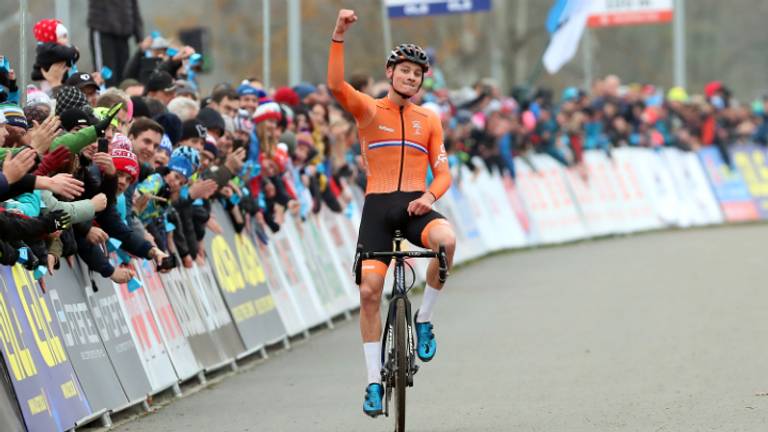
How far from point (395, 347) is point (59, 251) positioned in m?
2.16

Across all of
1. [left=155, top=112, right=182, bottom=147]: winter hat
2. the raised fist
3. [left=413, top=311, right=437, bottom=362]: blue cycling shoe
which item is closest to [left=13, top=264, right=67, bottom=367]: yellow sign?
[left=413, top=311, right=437, bottom=362]: blue cycling shoe

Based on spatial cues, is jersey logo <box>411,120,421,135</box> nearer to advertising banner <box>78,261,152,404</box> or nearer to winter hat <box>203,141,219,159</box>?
advertising banner <box>78,261,152,404</box>

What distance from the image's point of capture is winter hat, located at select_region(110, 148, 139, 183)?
11.3 m

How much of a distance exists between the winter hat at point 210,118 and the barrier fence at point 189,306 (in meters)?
0.76

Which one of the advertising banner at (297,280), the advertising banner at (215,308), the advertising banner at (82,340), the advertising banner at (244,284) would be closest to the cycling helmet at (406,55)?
the advertising banner at (82,340)

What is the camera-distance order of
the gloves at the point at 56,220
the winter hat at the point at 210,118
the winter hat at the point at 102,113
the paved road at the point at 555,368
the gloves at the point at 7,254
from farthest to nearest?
1. the winter hat at the point at 210,118
2. the winter hat at the point at 102,113
3. the paved road at the point at 555,368
4. the gloves at the point at 56,220
5. the gloves at the point at 7,254

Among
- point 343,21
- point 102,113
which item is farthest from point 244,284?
point 343,21

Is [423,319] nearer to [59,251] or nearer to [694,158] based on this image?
[59,251]

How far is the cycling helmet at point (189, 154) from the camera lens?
13250mm

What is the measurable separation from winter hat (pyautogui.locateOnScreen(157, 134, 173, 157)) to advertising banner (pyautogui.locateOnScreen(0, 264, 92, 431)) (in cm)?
264

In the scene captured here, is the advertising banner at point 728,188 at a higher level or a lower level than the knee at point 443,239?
lower

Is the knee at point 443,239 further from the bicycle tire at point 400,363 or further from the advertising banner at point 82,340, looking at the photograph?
the advertising banner at point 82,340

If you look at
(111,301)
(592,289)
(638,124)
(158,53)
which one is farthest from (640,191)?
Answer: (111,301)

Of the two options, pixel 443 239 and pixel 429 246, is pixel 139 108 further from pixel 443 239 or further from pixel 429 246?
pixel 443 239
